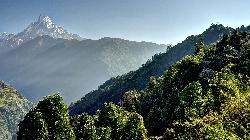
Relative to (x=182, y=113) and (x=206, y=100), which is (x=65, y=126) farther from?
(x=206, y=100)

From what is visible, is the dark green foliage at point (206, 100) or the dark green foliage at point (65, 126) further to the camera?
the dark green foliage at point (206, 100)

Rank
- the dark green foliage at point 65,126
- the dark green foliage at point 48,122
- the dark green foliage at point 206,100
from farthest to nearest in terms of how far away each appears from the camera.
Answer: the dark green foliage at point 206,100 → the dark green foliage at point 65,126 → the dark green foliage at point 48,122

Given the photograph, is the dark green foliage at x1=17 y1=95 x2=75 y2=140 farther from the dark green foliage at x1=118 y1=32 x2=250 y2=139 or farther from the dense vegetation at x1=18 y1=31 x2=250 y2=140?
the dark green foliage at x1=118 y1=32 x2=250 y2=139

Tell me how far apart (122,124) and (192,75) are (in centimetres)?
5694

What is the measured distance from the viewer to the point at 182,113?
11425 cm

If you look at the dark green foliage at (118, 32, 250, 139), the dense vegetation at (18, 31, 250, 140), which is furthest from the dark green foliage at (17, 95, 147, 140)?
the dark green foliage at (118, 32, 250, 139)

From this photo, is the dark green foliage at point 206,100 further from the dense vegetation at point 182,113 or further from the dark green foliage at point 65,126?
the dark green foliage at point 65,126

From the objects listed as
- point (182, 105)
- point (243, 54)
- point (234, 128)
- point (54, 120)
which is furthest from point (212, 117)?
point (243, 54)

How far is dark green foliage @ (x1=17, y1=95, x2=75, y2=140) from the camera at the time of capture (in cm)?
8518

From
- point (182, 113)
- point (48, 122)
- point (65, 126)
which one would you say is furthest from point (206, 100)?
point (48, 122)

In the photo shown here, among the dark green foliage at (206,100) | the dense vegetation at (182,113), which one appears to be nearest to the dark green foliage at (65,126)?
the dense vegetation at (182,113)

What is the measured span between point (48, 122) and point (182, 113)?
133 feet

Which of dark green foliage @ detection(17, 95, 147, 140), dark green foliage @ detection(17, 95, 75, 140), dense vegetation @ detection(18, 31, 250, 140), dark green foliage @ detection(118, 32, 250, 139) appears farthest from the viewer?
dark green foliage @ detection(118, 32, 250, 139)

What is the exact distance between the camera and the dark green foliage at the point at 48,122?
85.2m
